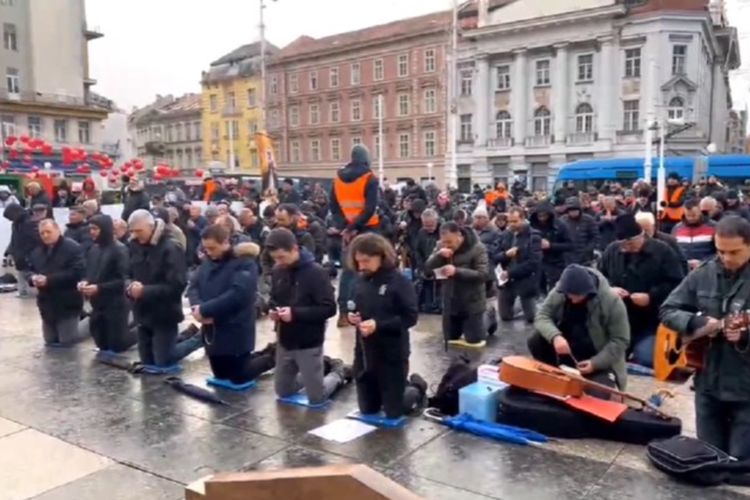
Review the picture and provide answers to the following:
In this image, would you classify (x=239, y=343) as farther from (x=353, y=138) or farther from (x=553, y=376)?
(x=353, y=138)

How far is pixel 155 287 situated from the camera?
678 centimetres

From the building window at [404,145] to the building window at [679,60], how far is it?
2208 centimetres

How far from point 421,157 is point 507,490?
5517 cm

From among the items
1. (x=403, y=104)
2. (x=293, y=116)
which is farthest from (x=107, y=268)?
(x=293, y=116)

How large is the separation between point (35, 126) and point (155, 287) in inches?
1973

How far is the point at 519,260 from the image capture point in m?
9.15

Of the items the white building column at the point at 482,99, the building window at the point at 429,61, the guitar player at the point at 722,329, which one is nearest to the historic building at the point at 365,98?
the building window at the point at 429,61

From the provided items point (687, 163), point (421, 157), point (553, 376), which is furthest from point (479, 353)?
point (421, 157)

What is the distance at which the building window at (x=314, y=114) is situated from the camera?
66.3 meters

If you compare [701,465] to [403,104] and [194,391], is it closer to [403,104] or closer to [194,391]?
[194,391]

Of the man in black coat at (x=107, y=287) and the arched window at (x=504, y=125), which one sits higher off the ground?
the arched window at (x=504, y=125)

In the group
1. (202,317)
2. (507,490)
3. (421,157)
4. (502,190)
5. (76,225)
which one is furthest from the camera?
(421,157)

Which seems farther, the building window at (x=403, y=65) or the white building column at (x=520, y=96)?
the building window at (x=403, y=65)

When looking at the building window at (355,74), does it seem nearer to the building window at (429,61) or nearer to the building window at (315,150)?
the building window at (315,150)
